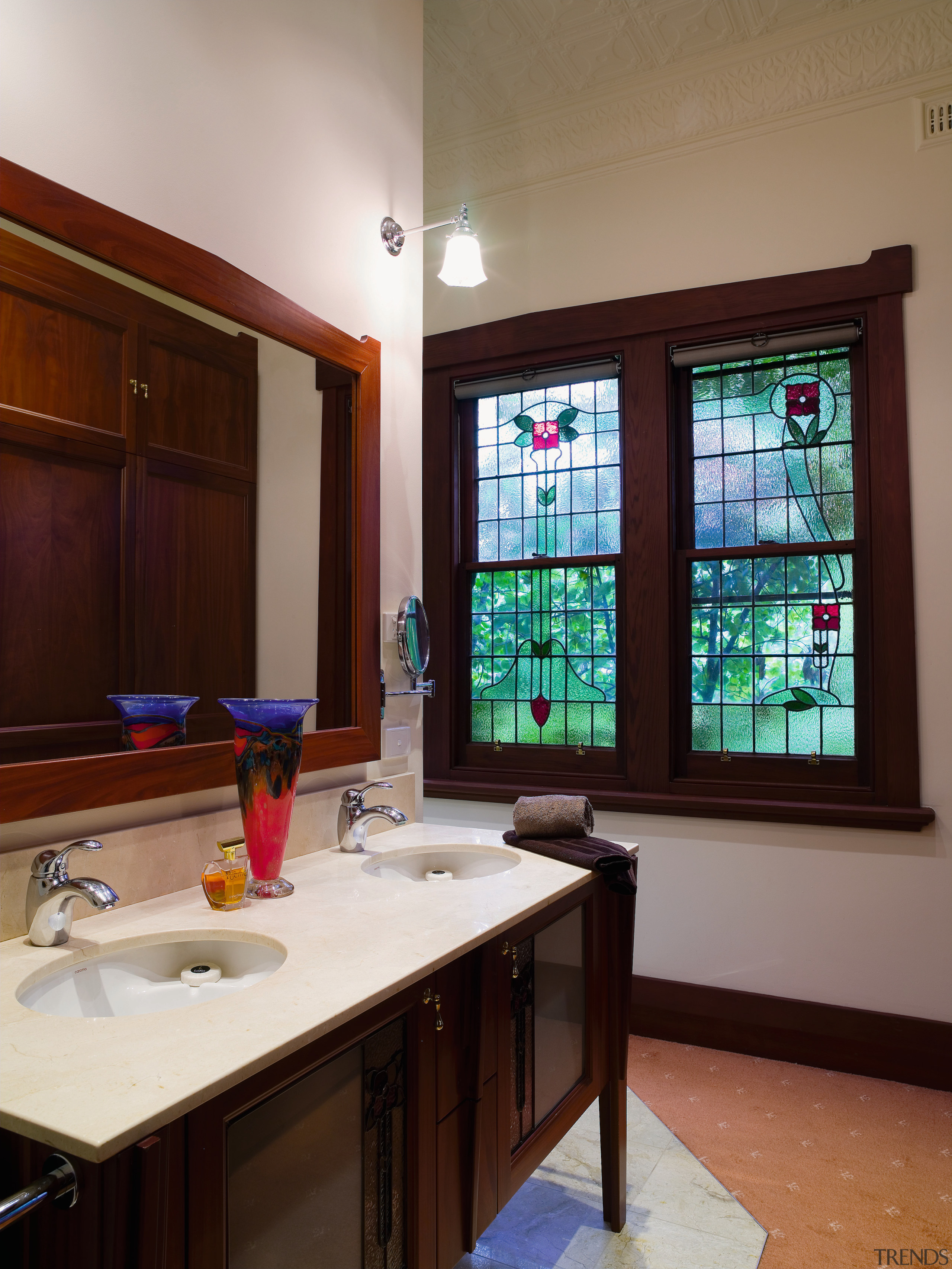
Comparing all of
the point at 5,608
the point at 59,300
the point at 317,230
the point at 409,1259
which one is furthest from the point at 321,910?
the point at 317,230

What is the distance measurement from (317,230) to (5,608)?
47.7 inches

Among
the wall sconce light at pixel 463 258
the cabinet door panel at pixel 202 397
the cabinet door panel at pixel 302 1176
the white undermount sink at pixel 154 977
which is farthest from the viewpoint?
the wall sconce light at pixel 463 258

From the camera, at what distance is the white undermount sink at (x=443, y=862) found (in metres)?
1.84

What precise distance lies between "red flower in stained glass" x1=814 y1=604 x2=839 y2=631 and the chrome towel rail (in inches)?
102

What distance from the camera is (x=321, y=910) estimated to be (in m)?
1.40

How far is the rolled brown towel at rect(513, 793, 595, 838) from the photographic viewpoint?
6.32 feet

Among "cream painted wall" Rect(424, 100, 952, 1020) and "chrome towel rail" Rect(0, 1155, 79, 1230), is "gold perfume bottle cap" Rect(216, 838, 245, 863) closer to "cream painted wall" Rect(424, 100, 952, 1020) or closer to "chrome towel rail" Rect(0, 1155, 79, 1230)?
"chrome towel rail" Rect(0, 1155, 79, 1230)

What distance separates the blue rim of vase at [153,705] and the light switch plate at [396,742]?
73 centimetres

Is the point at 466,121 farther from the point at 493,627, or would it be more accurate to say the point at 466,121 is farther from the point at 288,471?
the point at 288,471

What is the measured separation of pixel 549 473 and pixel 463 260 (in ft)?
3.96

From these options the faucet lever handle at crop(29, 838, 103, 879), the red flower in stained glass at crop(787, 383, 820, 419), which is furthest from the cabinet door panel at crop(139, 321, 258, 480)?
the red flower in stained glass at crop(787, 383, 820, 419)

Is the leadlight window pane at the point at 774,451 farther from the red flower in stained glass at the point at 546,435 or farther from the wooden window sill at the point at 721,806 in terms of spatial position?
the wooden window sill at the point at 721,806

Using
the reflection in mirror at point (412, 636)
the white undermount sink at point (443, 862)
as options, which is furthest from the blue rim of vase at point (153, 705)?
the reflection in mirror at point (412, 636)

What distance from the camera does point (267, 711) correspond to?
152 centimetres
